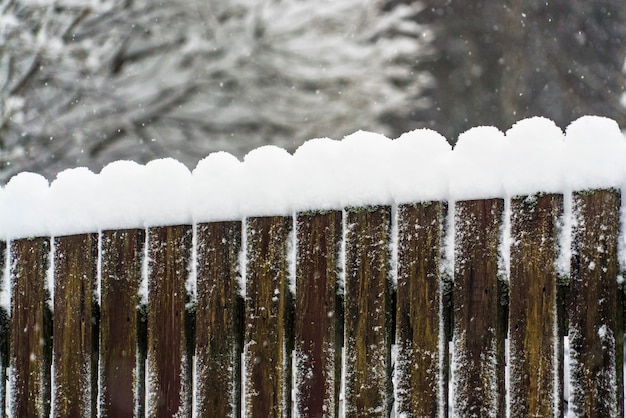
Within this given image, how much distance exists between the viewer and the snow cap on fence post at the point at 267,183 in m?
2.35

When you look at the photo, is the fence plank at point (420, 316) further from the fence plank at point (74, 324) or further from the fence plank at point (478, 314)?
the fence plank at point (74, 324)

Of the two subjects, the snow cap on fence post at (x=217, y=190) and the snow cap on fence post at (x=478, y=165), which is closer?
the snow cap on fence post at (x=478, y=165)

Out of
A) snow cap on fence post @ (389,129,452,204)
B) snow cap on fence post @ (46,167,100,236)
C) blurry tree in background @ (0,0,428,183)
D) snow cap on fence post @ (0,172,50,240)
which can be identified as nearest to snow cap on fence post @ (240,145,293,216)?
snow cap on fence post @ (389,129,452,204)

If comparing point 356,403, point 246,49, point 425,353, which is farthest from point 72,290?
point 246,49

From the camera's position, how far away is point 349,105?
14.8 metres

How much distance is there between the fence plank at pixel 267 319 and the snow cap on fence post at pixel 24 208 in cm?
101

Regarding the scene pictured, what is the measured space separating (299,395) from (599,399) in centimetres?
85

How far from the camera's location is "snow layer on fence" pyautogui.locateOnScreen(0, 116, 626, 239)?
6.41ft

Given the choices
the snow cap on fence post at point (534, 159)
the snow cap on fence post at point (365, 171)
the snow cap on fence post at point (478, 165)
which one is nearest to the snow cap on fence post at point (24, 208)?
the snow cap on fence post at point (365, 171)

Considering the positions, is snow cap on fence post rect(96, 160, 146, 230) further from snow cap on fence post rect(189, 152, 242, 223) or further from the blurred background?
the blurred background

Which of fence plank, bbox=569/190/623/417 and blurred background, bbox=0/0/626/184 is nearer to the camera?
fence plank, bbox=569/190/623/417

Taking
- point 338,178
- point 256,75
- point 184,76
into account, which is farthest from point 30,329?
point 256,75

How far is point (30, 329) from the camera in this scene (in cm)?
298

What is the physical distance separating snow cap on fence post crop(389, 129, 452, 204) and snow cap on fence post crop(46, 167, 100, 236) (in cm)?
119
